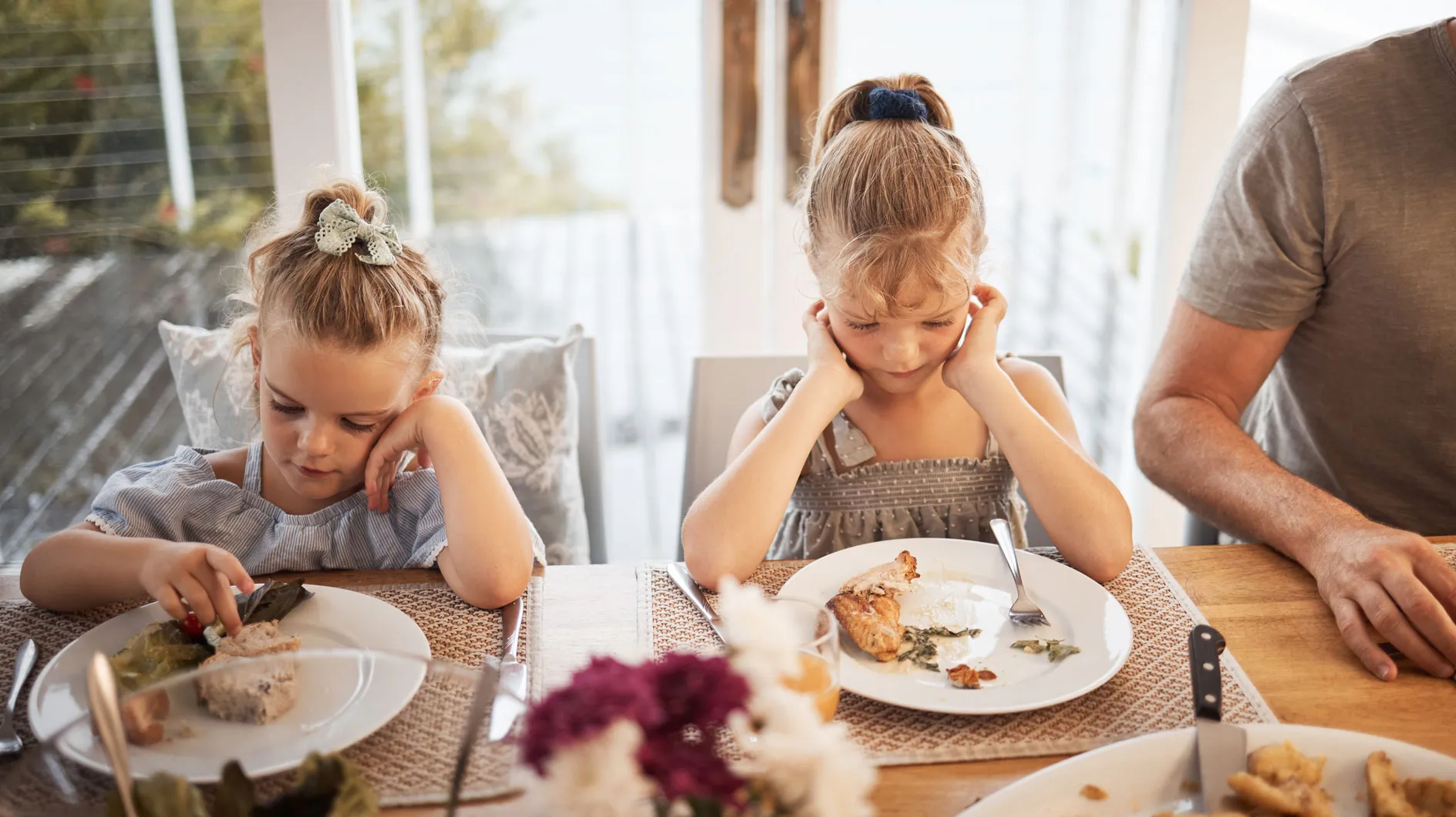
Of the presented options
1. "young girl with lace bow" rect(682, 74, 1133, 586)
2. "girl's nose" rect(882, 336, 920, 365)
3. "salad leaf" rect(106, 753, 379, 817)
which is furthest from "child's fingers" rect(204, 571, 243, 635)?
"girl's nose" rect(882, 336, 920, 365)

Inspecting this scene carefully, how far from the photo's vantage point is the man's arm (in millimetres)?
1077

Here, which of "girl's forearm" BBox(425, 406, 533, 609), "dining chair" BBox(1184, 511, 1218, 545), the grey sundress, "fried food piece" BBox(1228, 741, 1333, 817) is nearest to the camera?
"fried food piece" BBox(1228, 741, 1333, 817)

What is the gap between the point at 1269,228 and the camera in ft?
5.32

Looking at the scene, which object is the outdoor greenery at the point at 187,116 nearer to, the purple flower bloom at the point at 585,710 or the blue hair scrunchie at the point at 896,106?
the blue hair scrunchie at the point at 896,106

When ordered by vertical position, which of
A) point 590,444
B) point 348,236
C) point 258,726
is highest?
point 348,236

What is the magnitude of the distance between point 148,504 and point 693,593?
719 mm

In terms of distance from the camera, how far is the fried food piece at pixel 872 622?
104cm

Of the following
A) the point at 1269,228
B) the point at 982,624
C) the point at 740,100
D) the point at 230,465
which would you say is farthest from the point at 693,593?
the point at 740,100

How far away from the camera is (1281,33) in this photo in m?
2.62

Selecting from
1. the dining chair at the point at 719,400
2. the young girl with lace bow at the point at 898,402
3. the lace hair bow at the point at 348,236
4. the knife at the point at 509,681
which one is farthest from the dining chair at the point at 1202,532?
the lace hair bow at the point at 348,236

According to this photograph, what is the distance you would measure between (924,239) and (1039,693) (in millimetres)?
632

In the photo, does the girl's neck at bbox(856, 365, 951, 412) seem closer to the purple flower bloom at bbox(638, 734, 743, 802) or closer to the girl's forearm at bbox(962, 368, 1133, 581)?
the girl's forearm at bbox(962, 368, 1133, 581)

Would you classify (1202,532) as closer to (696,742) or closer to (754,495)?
(754,495)

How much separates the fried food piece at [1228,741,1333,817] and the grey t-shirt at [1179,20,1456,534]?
937 mm
